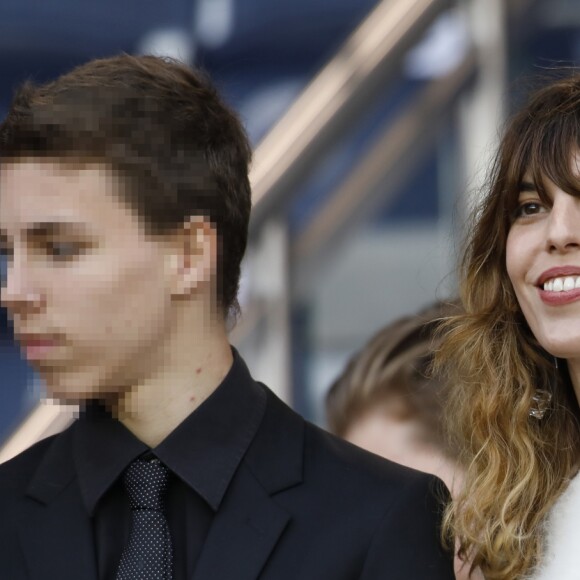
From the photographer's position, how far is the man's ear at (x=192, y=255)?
78.5 inches

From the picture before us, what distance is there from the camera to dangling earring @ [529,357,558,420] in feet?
8.26

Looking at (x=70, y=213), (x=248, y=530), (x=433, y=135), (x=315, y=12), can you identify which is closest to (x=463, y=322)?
(x=248, y=530)

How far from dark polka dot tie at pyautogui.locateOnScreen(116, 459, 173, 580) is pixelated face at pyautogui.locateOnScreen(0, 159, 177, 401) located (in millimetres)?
142

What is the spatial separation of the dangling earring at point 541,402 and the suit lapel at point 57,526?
0.83 meters

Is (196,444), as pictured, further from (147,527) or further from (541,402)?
(541,402)

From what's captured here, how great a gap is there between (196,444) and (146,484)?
0.29 feet

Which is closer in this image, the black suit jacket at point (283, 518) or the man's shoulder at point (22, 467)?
the black suit jacket at point (283, 518)

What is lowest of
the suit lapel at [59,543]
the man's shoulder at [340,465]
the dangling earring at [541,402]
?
the suit lapel at [59,543]

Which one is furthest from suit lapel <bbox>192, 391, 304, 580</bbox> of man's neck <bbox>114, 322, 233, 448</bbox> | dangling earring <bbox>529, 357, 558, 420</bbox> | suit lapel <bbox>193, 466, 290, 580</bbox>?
dangling earring <bbox>529, 357, 558, 420</bbox>

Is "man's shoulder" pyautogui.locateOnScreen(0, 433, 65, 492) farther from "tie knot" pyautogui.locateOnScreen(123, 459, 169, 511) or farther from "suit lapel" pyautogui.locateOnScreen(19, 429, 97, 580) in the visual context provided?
"tie knot" pyautogui.locateOnScreen(123, 459, 169, 511)

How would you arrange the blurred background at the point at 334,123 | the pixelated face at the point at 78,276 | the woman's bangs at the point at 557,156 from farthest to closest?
1. the blurred background at the point at 334,123
2. the woman's bangs at the point at 557,156
3. the pixelated face at the point at 78,276

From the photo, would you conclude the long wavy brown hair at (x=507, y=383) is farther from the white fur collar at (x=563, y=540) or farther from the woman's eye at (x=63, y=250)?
the woman's eye at (x=63, y=250)

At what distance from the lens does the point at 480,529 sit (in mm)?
2355

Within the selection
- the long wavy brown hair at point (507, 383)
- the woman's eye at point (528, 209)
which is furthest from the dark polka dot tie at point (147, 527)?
the woman's eye at point (528, 209)
